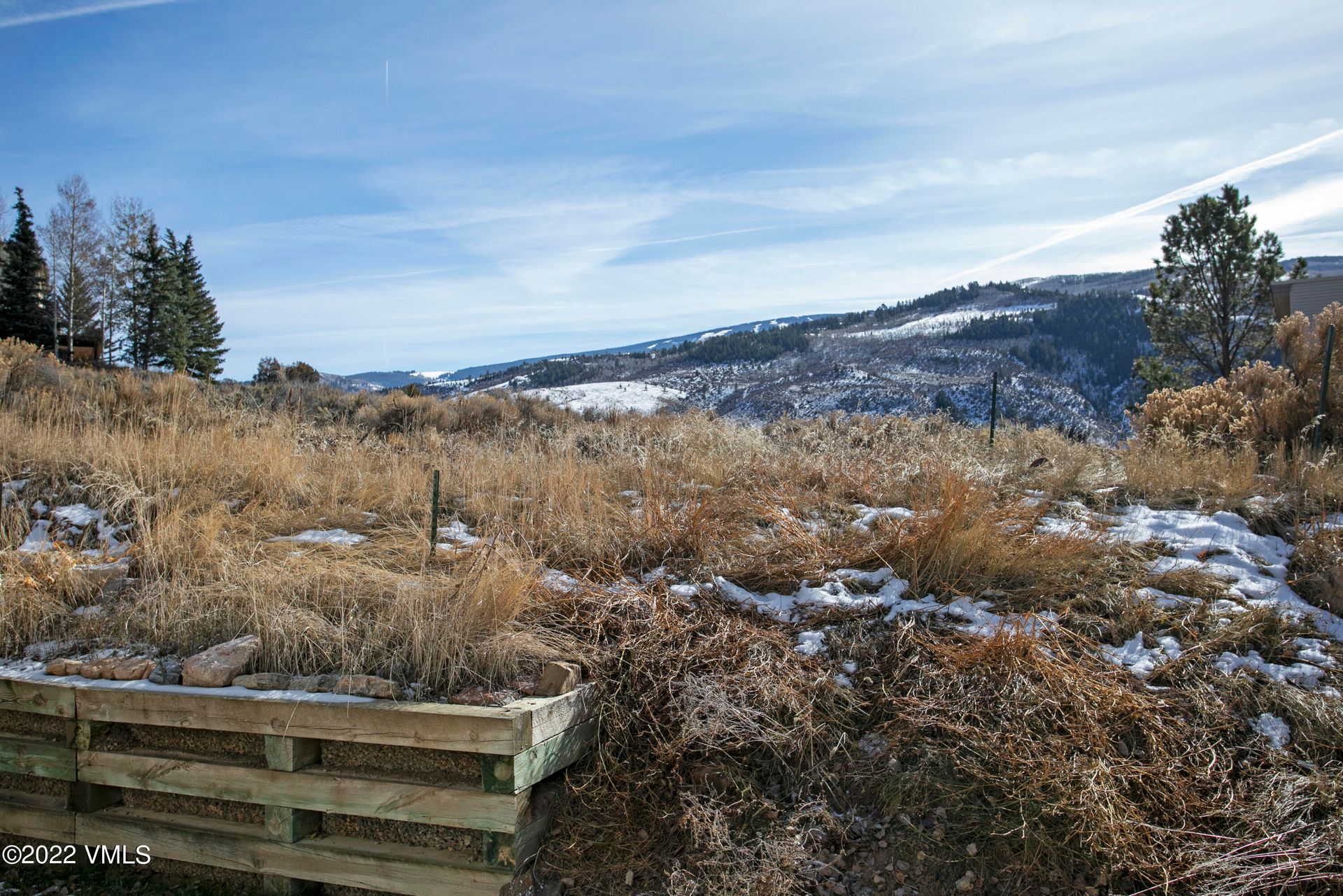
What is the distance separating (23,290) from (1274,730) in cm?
4765

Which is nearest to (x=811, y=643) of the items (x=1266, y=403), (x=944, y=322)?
(x=1266, y=403)

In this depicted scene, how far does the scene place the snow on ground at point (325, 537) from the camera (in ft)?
17.8

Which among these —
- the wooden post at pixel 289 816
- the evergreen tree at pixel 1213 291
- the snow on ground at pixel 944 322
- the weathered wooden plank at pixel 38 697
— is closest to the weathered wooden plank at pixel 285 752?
the wooden post at pixel 289 816

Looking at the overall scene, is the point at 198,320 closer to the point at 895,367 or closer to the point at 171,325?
the point at 171,325

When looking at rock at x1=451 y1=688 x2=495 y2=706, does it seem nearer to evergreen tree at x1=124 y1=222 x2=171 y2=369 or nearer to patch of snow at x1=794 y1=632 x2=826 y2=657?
patch of snow at x1=794 y1=632 x2=826 y2=657

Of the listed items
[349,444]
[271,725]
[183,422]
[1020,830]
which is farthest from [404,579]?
[183,422]

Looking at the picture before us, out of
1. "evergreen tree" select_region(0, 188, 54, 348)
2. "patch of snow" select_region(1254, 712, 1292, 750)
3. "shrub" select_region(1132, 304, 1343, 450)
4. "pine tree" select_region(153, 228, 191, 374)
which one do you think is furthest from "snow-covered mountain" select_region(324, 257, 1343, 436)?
"patch of snow" select_region(1254, 712, 1292, 750)

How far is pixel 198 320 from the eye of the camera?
163 ft

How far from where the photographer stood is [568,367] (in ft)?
282

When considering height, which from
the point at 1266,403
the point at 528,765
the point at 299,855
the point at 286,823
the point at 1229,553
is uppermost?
the point at 1266,403

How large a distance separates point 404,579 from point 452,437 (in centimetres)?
651

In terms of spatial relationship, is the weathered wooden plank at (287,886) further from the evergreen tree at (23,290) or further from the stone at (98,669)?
the evergreen tree at (23,290)

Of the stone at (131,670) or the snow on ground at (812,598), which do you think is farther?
the snow on ground at (812,598)

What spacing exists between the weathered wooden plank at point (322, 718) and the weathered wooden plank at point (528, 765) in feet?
Result: 0.26
